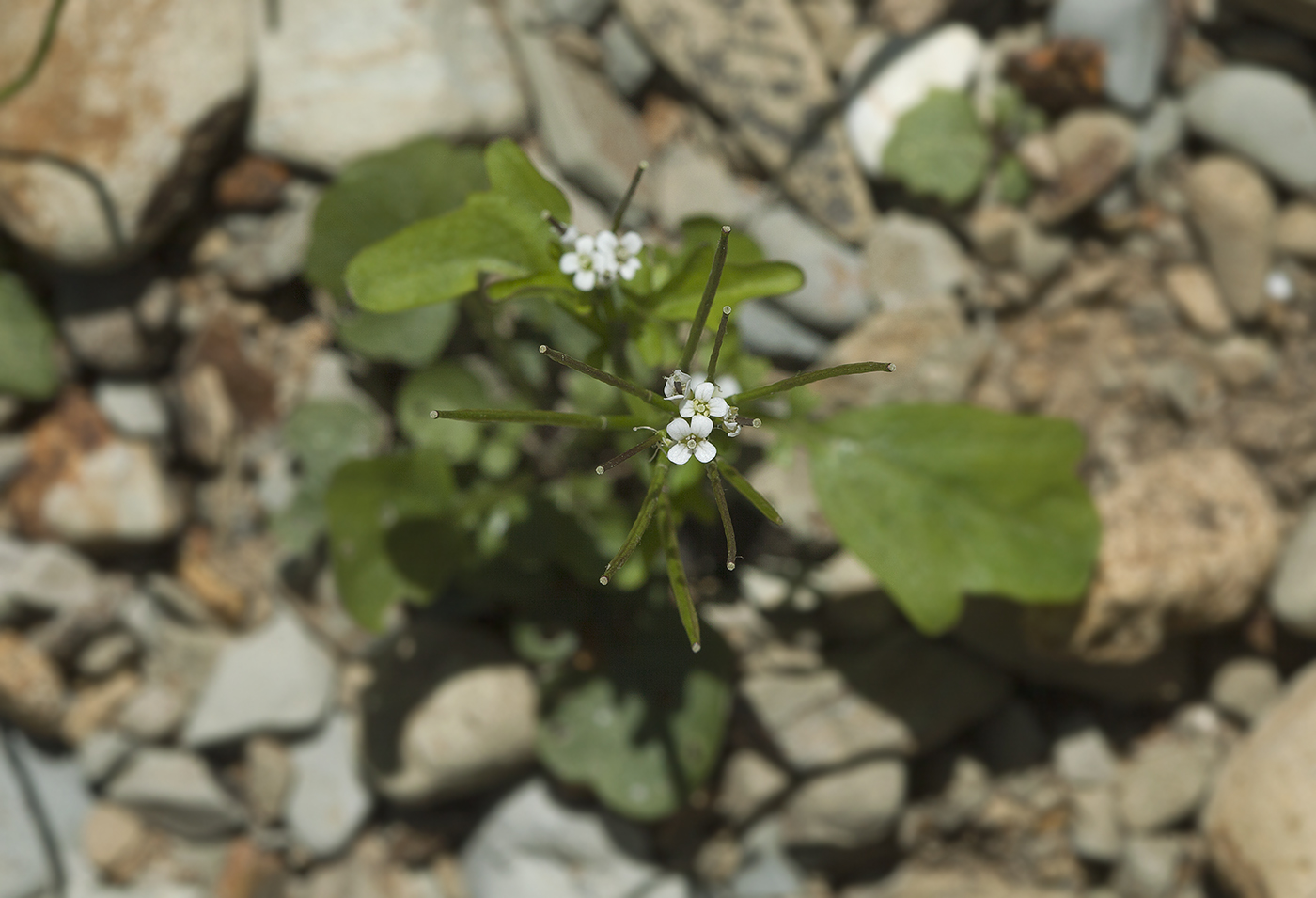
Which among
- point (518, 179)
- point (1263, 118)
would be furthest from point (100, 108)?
point (1263, 118)

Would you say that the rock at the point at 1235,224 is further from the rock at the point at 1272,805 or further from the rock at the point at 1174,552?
the rock at the point at 1272,805

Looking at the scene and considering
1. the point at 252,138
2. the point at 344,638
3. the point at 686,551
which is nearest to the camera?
the point at 686,551

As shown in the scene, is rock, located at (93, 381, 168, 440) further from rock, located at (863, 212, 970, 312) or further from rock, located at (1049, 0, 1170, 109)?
rock, located at (1049, 0, 1170, 109)

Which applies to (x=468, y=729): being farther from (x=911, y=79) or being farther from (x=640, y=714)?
(x=911, y=79)

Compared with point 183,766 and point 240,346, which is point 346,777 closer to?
point 183,766

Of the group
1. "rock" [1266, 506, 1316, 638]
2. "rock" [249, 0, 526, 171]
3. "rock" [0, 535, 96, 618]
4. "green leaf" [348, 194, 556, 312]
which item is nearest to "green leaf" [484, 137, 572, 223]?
"green leaf" [348, 194, 556, 312]

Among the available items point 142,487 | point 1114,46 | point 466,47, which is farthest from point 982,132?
point 142,487
